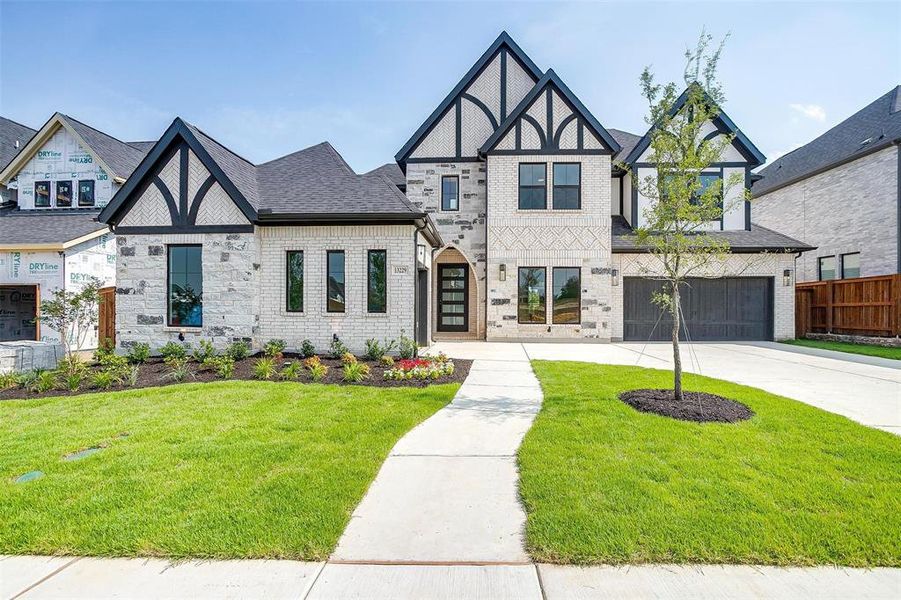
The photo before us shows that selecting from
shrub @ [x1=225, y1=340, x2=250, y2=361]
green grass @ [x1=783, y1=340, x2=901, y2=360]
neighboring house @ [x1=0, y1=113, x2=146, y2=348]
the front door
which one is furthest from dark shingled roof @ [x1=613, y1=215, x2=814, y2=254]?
neighboring house @ [x1=0, y1=113, x2=146, y2=348]

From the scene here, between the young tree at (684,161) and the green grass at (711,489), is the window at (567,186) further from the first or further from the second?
the green grass at (711,489)

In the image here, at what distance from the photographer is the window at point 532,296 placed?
48.1 feet

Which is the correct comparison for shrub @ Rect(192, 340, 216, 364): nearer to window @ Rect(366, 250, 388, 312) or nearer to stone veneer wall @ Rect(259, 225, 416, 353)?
stone veneer wall @ Rect(259, 225, 416, 353)

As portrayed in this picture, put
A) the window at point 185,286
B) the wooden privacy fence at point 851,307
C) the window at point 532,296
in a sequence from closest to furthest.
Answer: the window at point 185,286, the wooden privacy fence at point 851,307, the window at point 532,296

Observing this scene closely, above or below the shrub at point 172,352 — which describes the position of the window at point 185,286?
above

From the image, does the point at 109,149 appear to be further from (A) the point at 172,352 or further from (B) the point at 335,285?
(B) the point at 335,285

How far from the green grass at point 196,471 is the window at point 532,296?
8.37 meters

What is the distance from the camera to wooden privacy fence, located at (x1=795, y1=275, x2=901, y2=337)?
13477 mm

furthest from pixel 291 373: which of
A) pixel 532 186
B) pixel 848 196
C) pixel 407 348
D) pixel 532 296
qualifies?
pixel 848 196

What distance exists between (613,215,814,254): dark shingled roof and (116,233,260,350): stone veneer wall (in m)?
11.5

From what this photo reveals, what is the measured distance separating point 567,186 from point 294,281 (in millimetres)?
9412

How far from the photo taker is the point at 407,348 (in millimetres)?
10461

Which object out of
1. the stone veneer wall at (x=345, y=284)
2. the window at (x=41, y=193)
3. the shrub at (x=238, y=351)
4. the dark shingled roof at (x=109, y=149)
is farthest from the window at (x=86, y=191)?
the shrub at (x=238, y=351)

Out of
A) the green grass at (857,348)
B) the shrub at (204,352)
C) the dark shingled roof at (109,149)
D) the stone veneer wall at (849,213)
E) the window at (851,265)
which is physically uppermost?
the dark shingled roof at (109,149)
